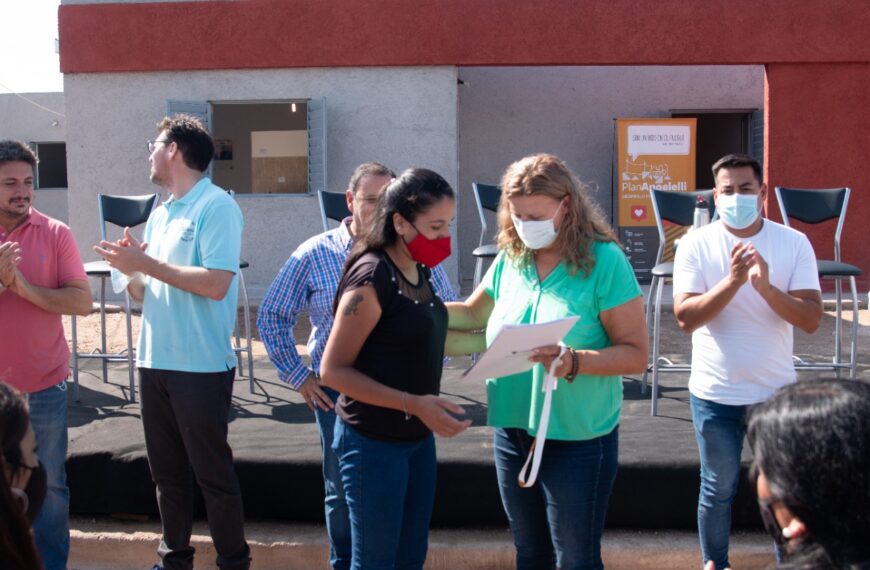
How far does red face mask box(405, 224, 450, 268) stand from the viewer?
2.65 m

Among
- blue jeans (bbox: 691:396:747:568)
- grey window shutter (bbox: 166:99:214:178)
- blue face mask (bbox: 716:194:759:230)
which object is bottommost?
blue jeans (bbox: 691:396:747:568)

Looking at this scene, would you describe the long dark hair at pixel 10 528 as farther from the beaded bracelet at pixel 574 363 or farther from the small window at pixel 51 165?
the small window at pixel 51 165

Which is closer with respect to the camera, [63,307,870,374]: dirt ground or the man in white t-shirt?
the man in white t-shirt

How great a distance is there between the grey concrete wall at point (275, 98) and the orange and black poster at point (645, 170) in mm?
2360

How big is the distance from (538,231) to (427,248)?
355mm

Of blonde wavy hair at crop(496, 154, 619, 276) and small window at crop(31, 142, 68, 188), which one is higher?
small window at crop(31, 142, 68, 188)

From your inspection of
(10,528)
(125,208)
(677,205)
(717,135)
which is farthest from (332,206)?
(717,135)

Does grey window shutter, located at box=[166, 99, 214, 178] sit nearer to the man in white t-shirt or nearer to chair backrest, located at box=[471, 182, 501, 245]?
chair backrest, located at box=[471, 182, 501, 245]

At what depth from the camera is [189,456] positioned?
345 cm

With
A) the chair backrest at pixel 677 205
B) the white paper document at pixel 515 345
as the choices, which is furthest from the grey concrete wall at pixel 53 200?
the white paper document at pixel 515 345

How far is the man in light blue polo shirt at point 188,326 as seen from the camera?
11.0ft

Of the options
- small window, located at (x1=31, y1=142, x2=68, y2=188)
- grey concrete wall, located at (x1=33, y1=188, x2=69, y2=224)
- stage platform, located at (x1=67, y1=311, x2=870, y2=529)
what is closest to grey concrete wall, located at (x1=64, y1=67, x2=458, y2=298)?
stage platform, located at (x1=67, y1=311, x2=870, y2=529)

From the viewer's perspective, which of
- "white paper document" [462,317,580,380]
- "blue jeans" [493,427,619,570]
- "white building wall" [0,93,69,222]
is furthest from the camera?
"white building wall" [0,93,69,222]

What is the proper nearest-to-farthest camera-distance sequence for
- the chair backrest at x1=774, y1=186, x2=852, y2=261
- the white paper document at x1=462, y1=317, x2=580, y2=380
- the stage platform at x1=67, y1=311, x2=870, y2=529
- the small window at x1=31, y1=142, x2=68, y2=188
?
1. the white paper document at x1=462, y1=317, x2=580, y2=380
2. the stage platform at x1=67, y1=311, x2=870, y2=529
3. the chair backrest at x1=774, y1=186, x2=852, y2=261
4. the small window at x1=31, y1=142, x2=68, y2=188
